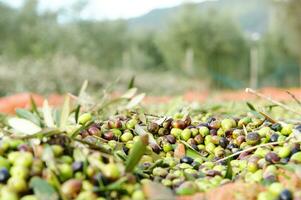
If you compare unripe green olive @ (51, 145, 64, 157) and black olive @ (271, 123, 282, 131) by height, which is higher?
unripe green olive @ (51, 145, 64, 157)

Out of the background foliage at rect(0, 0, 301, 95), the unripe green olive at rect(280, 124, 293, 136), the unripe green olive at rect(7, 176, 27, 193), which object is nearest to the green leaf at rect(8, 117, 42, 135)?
the unripe green olive at rect(7, 176, 27, 193)

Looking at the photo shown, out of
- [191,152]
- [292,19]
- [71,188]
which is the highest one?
[71,188]

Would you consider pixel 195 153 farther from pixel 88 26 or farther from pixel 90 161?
pixel 88 26

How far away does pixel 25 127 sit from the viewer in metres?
1.69

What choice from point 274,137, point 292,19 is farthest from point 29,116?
point 292,19

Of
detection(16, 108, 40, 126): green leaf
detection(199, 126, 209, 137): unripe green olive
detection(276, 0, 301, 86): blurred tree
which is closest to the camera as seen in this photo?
detection(16, 108, 40, 126): green leaf

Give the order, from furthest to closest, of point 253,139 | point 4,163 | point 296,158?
point 253,139 < point 296,158 < point 4,163

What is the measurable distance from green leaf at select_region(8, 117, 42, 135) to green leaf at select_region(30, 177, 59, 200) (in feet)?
0.98

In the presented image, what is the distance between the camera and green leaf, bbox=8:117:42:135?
166 cm

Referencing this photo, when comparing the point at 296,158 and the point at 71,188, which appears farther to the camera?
the point at 296,158

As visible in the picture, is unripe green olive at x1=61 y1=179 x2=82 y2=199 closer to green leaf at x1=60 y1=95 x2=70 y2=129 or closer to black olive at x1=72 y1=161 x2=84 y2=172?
black olive at x1=72 y1=161 x2=84 y2=172

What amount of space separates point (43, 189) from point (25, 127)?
387mm

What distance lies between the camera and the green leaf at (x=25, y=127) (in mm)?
1663

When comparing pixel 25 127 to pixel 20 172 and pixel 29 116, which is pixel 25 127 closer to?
pixel 29 116
